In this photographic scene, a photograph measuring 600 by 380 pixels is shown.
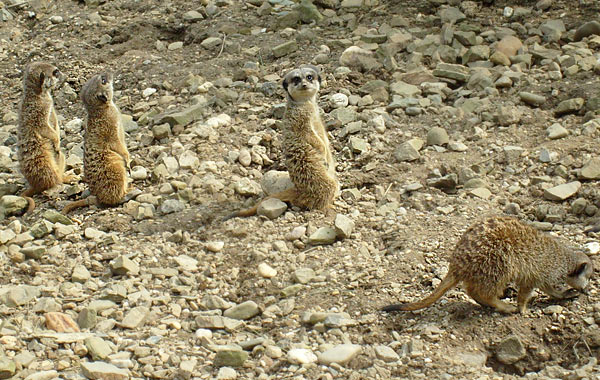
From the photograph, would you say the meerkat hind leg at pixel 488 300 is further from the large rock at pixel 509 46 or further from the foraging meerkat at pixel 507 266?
the large rock at pixel 509 46

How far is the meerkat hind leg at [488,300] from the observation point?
3.20 meters

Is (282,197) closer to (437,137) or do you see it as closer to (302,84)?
(302,84)

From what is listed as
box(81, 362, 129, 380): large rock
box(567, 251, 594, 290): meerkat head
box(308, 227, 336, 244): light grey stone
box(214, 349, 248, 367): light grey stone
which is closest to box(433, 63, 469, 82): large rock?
box(308, 227, 336, 244): light grey stone

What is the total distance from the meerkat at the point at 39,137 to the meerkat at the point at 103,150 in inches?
14.3

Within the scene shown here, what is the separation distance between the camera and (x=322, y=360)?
2.98 meters

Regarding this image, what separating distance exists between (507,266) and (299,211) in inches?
59.1

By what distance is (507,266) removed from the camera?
10.4 feet

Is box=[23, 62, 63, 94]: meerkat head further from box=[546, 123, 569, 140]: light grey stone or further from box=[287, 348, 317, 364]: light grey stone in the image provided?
box=[546, 123, 569, 140]: light grey stone

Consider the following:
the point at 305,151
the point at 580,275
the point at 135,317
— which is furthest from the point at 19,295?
the point at 580,275

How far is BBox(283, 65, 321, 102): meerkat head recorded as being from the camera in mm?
4488

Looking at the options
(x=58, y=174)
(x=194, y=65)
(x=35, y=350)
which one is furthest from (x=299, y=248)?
(x=194, y=65)

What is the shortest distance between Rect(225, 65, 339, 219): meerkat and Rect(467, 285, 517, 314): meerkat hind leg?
→ 1.31 metres

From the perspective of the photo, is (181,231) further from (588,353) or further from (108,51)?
(108,51)

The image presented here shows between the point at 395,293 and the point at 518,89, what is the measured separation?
2389 millimetres
